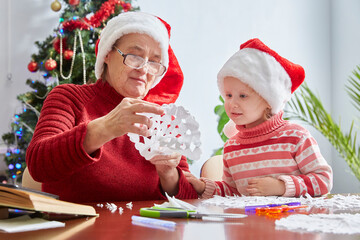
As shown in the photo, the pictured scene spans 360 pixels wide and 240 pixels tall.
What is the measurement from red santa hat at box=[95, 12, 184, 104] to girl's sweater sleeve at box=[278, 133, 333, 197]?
0.58 meters

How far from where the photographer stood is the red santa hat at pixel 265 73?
5.36 ft

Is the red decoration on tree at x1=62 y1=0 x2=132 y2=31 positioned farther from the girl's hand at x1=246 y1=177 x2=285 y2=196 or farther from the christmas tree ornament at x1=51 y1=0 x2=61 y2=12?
the girl's hand at x1=246 y1=177 x2=285 y2=196

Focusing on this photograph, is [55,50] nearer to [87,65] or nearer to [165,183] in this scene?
[87,65]

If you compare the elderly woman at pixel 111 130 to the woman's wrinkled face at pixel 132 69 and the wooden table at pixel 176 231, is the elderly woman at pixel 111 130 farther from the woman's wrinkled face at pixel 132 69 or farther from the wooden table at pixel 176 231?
the wooden table at pixel 176 231

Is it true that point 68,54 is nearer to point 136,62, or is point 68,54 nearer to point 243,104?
point 136,62

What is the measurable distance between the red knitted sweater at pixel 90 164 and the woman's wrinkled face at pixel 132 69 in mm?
48

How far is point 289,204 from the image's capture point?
1.07m

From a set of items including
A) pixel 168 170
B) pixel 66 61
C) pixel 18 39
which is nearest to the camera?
pixel 168 170

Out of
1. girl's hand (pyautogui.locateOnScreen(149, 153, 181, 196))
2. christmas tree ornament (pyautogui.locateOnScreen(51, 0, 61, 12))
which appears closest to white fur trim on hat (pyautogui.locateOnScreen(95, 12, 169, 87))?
girl's hand (pyautogui.locateOnScreen(149, 153, 181, 196))

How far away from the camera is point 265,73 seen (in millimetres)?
1657

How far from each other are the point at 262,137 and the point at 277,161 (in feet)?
0.36

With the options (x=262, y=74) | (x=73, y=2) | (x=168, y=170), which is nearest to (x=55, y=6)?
(x=73, y=2)

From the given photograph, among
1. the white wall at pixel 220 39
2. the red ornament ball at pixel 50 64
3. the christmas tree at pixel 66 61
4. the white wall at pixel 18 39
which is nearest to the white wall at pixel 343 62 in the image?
Answer: the white wall at pixel 220 39

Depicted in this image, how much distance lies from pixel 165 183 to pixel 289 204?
54 cm
